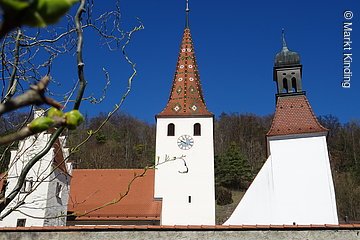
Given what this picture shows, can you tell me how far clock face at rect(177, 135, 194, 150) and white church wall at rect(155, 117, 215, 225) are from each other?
0.16 meters

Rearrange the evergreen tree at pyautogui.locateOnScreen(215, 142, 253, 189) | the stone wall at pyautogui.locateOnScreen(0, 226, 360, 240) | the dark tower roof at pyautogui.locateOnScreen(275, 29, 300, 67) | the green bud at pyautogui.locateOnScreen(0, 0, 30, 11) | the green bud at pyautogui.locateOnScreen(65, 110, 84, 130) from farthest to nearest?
the evergreen tree at pyautogui.locateOnScreen(215, 142, 253, 189) → the dark tower roof at pyautogui.locateOnScreen(275, 29, 300, 67) → the stone wall at pyautogui.locateOnScreen(0, 226, 360, 240) → the green bud at pyautogui.locateOnScreen(65, 110, 84, 130) → the green bud at pyautogui.locateOnScreen(0, 0, 30, 11)

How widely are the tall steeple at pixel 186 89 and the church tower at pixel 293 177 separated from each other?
16.8 feet

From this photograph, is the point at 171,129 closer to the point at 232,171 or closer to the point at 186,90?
the point at 186,90

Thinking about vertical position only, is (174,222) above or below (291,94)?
below

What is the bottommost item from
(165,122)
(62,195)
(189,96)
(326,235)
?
(326,235)

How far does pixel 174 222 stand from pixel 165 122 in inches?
210

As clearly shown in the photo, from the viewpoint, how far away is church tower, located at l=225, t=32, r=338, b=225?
52.2 ft

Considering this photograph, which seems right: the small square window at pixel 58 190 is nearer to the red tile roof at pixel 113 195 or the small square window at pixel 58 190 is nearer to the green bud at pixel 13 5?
the red tile roof at pixel 113 195

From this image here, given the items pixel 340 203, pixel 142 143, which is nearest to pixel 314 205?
pixel 340 203

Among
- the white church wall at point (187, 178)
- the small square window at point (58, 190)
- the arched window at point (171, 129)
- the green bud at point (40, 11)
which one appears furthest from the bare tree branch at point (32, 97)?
the arched window at point (171, 129)

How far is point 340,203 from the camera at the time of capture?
121 ft

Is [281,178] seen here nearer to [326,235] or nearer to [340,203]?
[326,235]

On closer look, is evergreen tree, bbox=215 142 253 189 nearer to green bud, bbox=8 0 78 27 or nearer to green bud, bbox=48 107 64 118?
green bud, bbox=48 107 64 118

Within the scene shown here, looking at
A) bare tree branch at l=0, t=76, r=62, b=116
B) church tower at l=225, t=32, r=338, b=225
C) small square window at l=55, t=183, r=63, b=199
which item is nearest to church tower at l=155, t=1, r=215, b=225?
church tower at l=225, t=32, r=338, b=225
